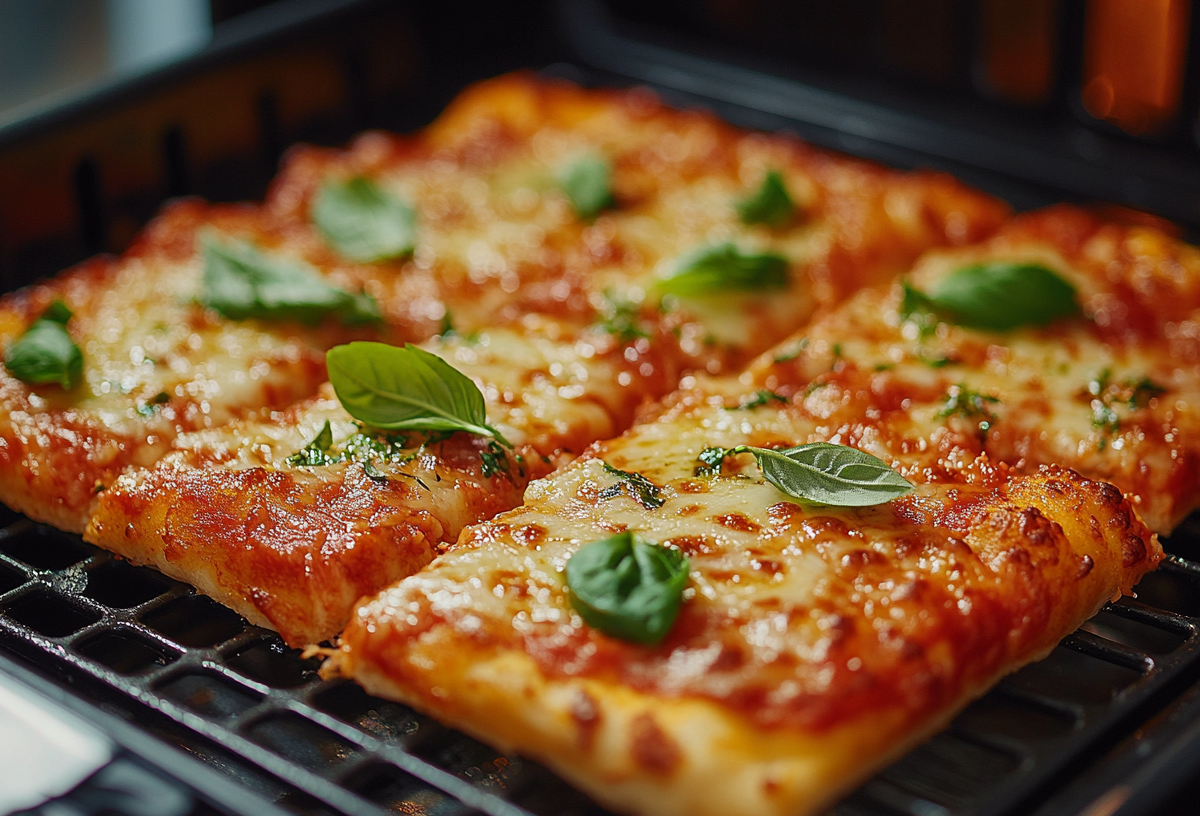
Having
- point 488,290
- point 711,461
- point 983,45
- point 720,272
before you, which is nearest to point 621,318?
point 720,272

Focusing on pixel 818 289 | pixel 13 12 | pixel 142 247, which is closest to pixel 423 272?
pixel 142 247

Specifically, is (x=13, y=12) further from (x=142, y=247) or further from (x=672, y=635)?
(x=672, y=635)

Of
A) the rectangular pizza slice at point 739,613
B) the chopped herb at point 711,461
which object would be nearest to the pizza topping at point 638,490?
the rectangular pizza slice at point 739,613

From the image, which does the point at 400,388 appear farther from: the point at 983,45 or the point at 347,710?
the point at 983,45

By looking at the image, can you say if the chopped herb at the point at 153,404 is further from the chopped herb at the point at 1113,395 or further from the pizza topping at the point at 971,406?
the chopped herb at the point at 1113,395

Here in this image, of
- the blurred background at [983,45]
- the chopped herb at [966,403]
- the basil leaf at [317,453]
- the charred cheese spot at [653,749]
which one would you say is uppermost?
the blurred background at [983,45]

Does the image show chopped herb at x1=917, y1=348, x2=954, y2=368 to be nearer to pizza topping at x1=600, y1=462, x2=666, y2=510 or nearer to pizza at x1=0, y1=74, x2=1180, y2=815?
pizza at x1=0, y1=74, x2=1180, y2=815
